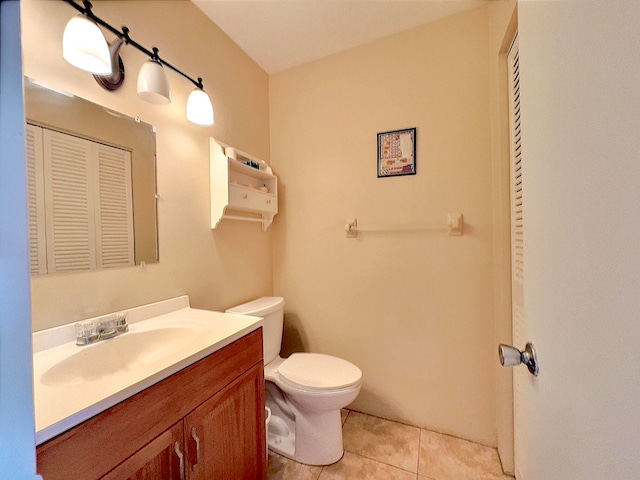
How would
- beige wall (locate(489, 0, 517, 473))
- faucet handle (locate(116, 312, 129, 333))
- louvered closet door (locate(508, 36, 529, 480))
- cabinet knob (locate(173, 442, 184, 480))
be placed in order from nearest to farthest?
cabinet knob (locate(173, 442, 184, 480)) → faucet handle (locate(116, 312, 129, 333)) → louvered closet door (locate(508, 36, 529, 480)) → beige wall (locate(489, 0, 517, 473))

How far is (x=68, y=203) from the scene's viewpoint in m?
0.92

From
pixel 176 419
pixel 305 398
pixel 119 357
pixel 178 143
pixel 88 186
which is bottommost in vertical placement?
pixel 305 398

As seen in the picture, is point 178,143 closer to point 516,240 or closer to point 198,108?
point 198,108

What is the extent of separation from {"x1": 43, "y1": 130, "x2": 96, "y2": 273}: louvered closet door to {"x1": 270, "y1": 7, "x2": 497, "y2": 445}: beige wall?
1.15 meters

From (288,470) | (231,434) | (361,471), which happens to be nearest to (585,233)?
(231,434)

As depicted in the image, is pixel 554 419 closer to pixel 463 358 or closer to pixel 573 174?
pixel 573 174

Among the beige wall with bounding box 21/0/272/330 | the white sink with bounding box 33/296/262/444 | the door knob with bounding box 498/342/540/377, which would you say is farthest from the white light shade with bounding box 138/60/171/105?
the door knob with bounding box 498/342/540/377

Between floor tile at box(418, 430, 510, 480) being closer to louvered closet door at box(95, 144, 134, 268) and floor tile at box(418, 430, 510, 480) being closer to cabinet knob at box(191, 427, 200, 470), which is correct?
cabinet knob at box(191, 427, 200, 470)

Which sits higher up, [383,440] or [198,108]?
[198,108]

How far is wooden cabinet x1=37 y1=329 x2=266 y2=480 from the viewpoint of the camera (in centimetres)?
56

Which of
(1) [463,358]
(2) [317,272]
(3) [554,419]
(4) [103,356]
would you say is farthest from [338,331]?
(3) [554,419]

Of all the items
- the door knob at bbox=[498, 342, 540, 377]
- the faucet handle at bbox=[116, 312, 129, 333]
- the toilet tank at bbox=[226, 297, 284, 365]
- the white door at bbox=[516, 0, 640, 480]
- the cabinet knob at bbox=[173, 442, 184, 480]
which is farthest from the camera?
the toilet tank at bbox=[226, 297, 284, 365]

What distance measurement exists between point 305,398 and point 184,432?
0.66 meters

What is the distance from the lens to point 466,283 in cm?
148
